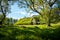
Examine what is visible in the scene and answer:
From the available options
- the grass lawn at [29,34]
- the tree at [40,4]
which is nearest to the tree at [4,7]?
the tree at [40,4]

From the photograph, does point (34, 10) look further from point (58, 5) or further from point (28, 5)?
point (58, 5)

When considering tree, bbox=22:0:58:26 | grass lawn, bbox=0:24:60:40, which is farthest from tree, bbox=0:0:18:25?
grass lawn, bbox=0:24:60:40

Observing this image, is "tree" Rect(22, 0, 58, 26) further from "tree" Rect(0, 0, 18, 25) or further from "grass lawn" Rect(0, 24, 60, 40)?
"grass lawn" Rect(0, 24, 60, 40)

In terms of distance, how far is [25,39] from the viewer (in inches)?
334

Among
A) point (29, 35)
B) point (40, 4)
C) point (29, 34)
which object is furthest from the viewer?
point (40, 4)

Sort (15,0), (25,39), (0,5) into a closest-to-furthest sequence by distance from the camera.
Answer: (25,39) < (15,0) < (0,5)

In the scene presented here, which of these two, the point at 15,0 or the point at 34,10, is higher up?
the point at 15,0

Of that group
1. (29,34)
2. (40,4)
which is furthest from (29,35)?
(40,4)

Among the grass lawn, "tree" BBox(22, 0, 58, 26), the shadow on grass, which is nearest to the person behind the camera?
the shadow on grass

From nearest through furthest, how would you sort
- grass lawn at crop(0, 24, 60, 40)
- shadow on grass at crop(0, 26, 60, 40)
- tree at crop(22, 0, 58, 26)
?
shadow on grass at crop(0, 26, 60, 40), grass lawn at crop(0, 24, 60, 40), tree at crop(22, 0, 58, 26)

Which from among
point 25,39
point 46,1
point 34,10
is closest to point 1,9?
point 34,10

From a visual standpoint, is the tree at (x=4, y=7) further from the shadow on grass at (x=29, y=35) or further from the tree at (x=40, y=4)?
the shadow on grass at (x=29, y=35)

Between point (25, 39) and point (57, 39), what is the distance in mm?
1875

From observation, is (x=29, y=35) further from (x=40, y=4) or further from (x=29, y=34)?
(x=40, y=4)
